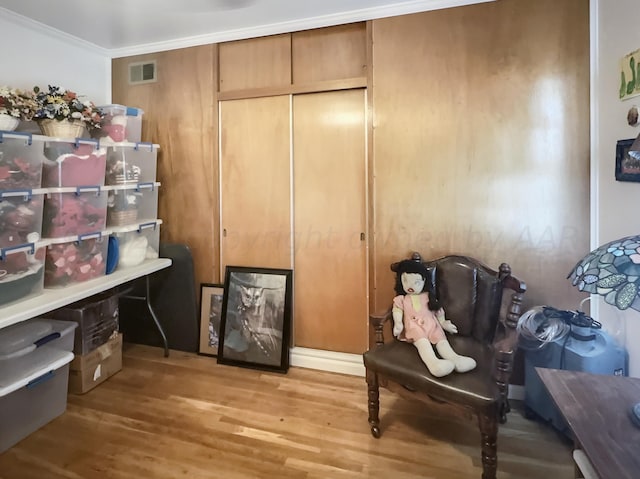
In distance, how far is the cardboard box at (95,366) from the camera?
2379 mm

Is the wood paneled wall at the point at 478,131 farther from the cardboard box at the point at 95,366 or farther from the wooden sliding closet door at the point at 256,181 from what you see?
the cardboard box at the point at 95,366

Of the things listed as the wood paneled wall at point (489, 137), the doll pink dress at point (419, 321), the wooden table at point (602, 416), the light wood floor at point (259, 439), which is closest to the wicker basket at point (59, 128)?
the light wood floor at point (259, 439)

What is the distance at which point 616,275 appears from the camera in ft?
3.27

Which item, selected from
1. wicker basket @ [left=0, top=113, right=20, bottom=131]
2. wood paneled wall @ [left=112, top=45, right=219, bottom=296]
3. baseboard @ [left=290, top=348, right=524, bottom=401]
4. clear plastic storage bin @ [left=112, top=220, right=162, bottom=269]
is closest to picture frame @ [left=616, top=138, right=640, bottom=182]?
baseboard @ [left=290, top=348, right=524, bottom=401]

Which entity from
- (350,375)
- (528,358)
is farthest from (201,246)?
(528,358)

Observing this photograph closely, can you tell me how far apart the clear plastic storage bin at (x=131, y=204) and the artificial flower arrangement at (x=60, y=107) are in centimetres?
45

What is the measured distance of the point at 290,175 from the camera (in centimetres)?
268

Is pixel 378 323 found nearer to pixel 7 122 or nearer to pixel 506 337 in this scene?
pixel 506 337

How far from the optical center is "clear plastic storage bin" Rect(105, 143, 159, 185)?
253 cm

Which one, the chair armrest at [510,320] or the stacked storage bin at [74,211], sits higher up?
the stacked storage bin at [74,211]

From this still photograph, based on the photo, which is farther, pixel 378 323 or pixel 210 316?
pixel 210 316

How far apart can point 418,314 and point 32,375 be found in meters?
2.01

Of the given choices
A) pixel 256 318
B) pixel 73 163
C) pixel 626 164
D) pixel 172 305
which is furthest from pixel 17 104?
pixel 626 164

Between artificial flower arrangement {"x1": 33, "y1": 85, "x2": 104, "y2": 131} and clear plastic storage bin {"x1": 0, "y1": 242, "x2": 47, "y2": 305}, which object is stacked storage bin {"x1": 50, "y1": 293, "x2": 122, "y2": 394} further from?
artificial flower arrangement {"x1": 33, "y1": 85, "x2": 104, "y2": 131}
